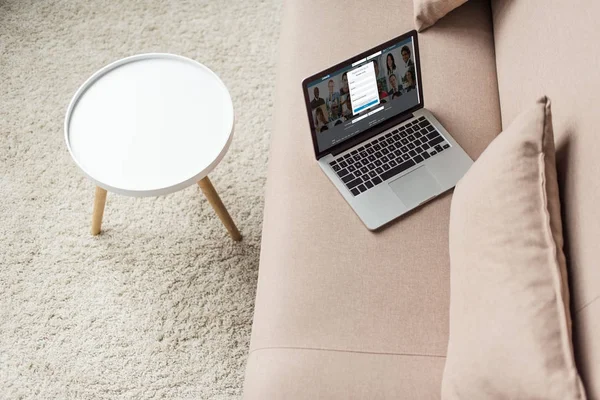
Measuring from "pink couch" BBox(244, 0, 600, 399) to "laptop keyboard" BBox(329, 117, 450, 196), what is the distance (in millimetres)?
48

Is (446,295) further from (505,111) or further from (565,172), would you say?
(505,111)

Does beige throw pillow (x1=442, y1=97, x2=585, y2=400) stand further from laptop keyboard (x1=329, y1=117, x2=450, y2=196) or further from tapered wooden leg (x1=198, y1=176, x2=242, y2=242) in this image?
tapered wooden leg (x1=198, y1=176, x2=242, y2=242)

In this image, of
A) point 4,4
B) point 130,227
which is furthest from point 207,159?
point 4,4

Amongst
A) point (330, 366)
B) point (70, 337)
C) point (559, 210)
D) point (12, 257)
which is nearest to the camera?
point (559, 210)

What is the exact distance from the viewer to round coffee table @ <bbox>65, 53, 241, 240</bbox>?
1.51m

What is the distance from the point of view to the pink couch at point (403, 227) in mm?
1148

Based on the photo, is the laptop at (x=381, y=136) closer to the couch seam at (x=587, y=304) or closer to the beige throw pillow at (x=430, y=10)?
the beige throw pillow at (x=430, y=10)

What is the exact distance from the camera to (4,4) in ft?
7.77

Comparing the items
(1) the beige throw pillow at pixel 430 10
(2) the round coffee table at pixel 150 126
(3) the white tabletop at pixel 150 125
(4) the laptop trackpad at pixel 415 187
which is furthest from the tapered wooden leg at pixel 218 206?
(1) the beige throw pillow at pixel 430 10

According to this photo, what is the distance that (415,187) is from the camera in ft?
4.60

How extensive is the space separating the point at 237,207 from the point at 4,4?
1225mm

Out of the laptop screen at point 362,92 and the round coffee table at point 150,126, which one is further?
the round coffee table at point 150,126

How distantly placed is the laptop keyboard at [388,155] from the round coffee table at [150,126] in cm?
31

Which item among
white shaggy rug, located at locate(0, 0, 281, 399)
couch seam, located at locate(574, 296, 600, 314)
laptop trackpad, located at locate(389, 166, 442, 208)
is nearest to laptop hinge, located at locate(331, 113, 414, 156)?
laptop trackpad, located at locate(389, 166, 442, 208)
